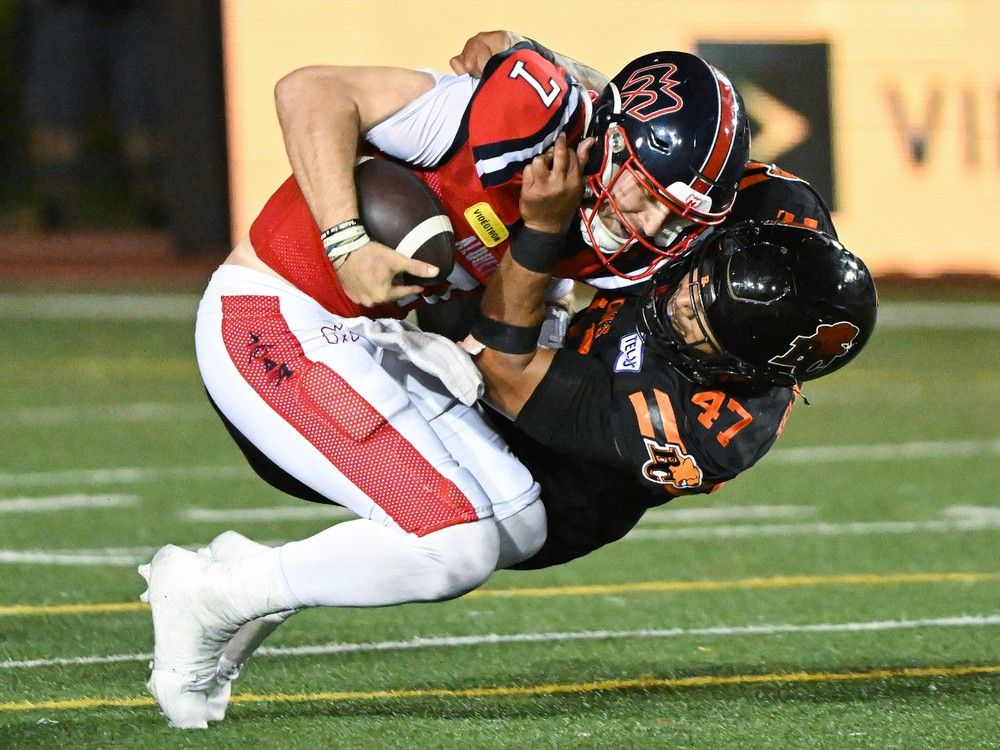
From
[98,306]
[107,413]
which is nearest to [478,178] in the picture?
[107,413]

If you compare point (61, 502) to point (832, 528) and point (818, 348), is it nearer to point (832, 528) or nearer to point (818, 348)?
point (832, 528)

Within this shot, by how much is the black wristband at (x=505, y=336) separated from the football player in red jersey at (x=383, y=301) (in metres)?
0.08

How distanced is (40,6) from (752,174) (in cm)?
873

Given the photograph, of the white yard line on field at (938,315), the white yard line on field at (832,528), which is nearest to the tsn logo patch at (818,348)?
the white yard line on field at (832,528)

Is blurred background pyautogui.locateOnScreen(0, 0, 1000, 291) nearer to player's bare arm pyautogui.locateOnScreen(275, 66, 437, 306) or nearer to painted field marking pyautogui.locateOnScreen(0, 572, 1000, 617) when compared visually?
painted field marking pyautogui.locateOnScreen(0, 572, 1000, 617)

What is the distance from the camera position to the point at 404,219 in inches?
125

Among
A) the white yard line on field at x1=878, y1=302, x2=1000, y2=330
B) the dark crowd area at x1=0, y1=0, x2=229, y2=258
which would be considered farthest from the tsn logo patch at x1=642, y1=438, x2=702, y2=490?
the dark crowd area at x1=0, y1=0, x2=229, y2=258

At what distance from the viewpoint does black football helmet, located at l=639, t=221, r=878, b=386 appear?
318 cm

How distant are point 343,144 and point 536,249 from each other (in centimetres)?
41

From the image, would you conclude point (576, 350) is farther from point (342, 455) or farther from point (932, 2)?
point (932, 2)

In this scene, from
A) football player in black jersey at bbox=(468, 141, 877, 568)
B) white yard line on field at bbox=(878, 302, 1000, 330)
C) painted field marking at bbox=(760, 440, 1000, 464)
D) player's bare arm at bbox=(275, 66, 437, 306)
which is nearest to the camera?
player's bare arm at bbox=(275, 66, 437, 306)

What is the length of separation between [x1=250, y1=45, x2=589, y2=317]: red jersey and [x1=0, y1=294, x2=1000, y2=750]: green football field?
88cm

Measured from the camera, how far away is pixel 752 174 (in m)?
3.65

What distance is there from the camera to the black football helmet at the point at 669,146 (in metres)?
3.26
